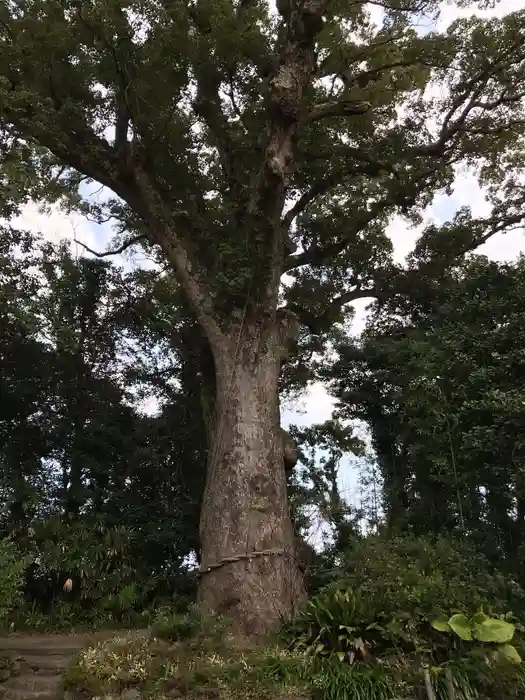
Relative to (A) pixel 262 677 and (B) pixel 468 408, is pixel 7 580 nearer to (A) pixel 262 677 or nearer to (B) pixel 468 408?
(A) pixel 262 677

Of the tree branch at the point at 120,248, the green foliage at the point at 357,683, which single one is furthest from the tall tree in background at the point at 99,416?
the green foliage at the point at 357,683

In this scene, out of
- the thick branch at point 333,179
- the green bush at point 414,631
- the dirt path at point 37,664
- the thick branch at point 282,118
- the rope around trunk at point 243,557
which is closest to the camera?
the green bush at point 414,631

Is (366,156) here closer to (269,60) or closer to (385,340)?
(269,60)

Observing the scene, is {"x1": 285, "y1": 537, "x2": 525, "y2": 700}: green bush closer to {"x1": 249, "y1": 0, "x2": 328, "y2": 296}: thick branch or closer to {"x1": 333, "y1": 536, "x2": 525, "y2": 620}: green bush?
{"x1": 333, "y1": 536, "x2": 525, "y2": 620}: green bush

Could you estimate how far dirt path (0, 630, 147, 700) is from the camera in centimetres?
376

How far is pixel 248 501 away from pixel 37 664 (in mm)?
2360

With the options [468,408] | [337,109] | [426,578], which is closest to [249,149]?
[337,109]

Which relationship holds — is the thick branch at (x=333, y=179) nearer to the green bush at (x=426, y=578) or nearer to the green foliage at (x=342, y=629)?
the green bush at (x=426, y=578)

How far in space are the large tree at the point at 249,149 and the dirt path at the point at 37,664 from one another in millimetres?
1414

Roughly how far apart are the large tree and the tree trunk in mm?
19

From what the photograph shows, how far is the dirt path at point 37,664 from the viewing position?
376 cm

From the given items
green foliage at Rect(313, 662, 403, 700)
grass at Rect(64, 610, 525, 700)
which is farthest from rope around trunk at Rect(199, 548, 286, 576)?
green foliage at Rect(313, 662, 403, 700)

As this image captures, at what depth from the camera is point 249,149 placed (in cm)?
825

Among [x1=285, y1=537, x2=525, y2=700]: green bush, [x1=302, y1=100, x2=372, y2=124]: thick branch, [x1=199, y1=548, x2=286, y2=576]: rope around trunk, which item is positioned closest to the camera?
[x1=285, y1=537, x2=525, y2=700]: green bush
